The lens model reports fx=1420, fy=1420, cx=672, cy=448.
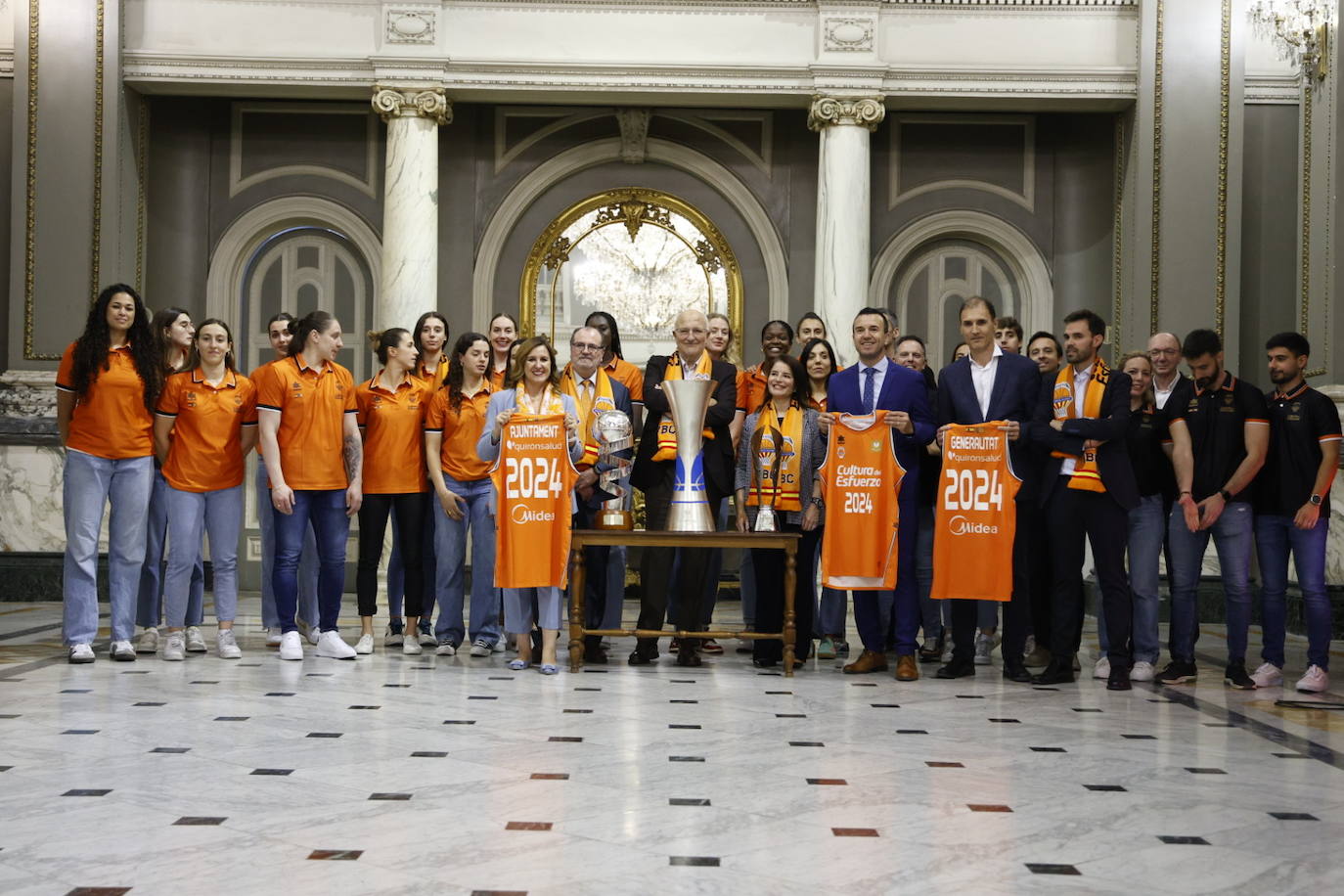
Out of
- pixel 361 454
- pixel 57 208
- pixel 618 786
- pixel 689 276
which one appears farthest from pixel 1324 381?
pixel 57 208

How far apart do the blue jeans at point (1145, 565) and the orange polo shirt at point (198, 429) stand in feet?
13.3

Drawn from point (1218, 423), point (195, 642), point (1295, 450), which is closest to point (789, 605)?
point (1218, 423)

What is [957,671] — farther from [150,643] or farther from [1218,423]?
[150,643]

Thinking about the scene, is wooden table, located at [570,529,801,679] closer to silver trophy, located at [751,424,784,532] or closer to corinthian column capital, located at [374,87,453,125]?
silver trophy, located at [751,424,784,532]

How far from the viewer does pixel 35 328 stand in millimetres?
10734

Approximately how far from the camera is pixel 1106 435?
19.5ft

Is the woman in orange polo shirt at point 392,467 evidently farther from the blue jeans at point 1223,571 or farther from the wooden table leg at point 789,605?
the blue jeans at point 1223,571

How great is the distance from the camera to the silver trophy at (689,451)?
6.29 meters

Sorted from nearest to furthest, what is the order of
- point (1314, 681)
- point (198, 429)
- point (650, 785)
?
point (650, 785)
point (1314, 681)
point (198, 429)

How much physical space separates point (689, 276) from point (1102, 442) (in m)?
6.51

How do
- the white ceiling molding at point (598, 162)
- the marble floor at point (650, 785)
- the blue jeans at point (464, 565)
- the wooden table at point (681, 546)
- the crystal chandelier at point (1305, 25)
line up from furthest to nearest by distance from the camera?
the white ceiling molding at point (598, 162)
the crystal chandelier at point (1305, 25)
the blue jeans at point (464, 565)
the wooden table at point (681, 546)
the marble floor at point (650, 785)

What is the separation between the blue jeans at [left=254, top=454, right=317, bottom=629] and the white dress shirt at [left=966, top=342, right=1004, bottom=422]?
328 cm

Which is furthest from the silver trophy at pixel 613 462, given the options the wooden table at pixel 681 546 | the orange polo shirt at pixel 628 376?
the orange polo shirt at pixel 628 376

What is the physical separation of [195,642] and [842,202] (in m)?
6.31
